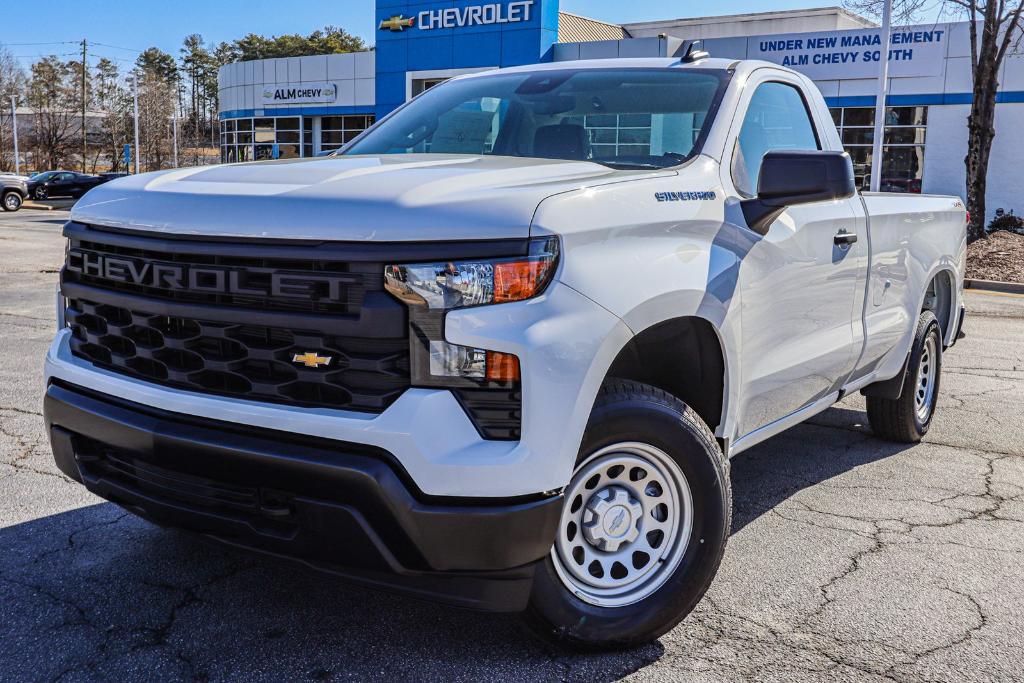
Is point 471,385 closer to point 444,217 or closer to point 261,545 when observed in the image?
point 444,217

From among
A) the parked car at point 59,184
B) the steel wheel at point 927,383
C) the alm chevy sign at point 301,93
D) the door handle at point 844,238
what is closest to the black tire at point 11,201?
the parked car at point 59,184

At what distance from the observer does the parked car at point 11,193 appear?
3306 centimetres

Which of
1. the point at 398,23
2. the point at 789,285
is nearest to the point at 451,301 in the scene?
the point at 789,285

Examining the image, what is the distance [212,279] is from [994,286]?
1483cm

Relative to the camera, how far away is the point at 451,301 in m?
2.58

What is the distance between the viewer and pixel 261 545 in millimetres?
2766

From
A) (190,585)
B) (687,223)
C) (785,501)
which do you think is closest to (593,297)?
(687,223)

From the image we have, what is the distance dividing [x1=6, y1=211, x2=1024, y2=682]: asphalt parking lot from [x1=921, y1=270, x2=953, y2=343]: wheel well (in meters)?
1.19

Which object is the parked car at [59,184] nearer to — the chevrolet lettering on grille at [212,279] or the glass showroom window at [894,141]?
the glass showroom window at [894,141]

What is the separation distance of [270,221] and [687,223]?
4.46ft

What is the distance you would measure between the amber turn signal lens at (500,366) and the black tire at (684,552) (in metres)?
0.39

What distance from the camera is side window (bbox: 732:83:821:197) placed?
3787 mm

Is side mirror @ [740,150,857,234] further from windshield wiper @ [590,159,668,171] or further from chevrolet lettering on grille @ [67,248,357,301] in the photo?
chevrolet lettering on grille @ [67,248,357,301]

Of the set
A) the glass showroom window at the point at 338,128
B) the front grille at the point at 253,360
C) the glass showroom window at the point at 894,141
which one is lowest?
the front grille at the point at 253,360
